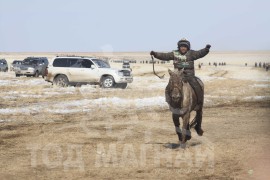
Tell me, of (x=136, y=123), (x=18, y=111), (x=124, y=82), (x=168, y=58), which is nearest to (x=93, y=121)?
(x=136, y=123)

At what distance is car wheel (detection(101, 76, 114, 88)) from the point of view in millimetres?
27016

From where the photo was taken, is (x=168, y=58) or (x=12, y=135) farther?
Result: (x=12, y=135)

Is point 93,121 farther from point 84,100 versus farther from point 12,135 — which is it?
point 84,100

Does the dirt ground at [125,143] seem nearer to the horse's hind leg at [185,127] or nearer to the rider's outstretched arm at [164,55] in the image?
the horse's hind leg at [185,127]

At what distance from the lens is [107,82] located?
2708cm

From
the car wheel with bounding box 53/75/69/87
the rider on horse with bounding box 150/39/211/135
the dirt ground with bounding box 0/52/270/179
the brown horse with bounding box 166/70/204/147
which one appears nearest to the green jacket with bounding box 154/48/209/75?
the rider on horse with bounding box 150/39/211/135

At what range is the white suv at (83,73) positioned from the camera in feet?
88.8

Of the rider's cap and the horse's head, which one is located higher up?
the rider's cap

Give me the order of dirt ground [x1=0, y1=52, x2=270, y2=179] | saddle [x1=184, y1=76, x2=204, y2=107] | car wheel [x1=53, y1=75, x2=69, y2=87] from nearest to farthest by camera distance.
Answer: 1. dirt ground [x1=0, y1=52, x2=270, y2=179]
2. saddle [x1=184, y1=76, x2=204, y2=107]
3. car wheel [x1=53, y1=75, x2=69, y2=87]

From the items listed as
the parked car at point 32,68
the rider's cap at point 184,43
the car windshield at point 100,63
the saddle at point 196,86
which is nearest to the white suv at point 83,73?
the car windshield at point 100,63

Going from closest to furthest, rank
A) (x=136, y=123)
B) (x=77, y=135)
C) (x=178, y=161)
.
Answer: (x=178, y=161) < (x=77, y=135) < (x=136, y=123)

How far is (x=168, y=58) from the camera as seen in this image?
992cm

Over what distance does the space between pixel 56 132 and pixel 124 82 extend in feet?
51.3

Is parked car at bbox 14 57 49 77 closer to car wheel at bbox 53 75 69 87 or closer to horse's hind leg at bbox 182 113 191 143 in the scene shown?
car wheel at bbox 53 75 69 87
